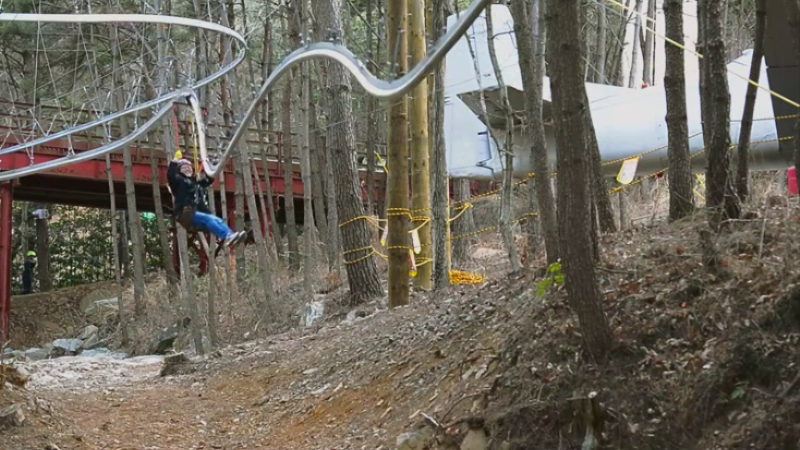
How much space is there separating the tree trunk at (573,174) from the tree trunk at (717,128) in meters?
1.05

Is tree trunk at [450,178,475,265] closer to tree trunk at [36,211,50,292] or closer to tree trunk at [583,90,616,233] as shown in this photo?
tree trunk at [583,90,616,233]

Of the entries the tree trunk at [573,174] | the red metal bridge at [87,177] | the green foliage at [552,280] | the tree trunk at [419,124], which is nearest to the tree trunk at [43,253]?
the red metal bridge at [87,177]

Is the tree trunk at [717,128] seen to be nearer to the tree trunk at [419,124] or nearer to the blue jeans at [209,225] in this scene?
the tree trunk at [419,124]

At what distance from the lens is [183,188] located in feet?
35.5

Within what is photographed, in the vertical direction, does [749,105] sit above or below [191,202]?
above

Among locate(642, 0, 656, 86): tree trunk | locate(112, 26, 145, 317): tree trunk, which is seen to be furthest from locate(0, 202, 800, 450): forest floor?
locate(642, 0, 656, 86): tree trunk

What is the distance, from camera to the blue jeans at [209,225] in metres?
11.1

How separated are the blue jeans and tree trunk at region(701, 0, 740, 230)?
6802 mm

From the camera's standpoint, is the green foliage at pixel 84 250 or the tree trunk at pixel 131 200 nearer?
→ the tree trunk at pixel 131 200

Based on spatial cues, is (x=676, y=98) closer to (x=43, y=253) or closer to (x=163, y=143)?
(x=163, y=143)

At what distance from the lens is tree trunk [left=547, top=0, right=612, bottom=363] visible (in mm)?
5238

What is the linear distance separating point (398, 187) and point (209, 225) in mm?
2626

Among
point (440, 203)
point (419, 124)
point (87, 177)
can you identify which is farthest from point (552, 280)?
point (87, 177)

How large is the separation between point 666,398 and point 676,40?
3116 millimetres
